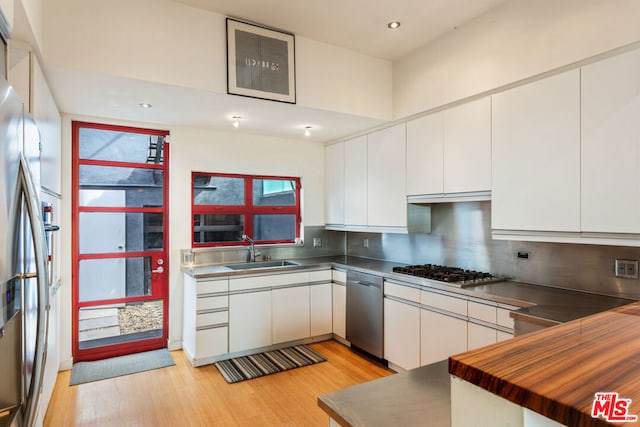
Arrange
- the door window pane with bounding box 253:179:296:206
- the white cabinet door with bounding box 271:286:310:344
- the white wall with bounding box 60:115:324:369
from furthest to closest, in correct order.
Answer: the door window pane with bounding box 253:179:296:206, the white cabinet door with bounding box 271:286:310:344, the white wall with bounding box 60:115:324:369

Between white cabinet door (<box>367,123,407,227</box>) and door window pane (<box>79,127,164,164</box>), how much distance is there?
7.63ft

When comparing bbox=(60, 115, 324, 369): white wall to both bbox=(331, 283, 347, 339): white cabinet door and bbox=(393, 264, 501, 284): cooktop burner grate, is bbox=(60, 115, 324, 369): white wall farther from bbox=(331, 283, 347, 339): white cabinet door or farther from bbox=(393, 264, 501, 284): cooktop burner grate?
bbox=(393, 264, 501, 284): cooktop burner grate

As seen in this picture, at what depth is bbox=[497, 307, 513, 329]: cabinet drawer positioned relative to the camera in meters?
2.36

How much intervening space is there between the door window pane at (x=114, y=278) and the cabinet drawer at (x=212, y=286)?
80cm

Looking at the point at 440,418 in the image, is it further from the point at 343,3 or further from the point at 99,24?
the point at 99,24

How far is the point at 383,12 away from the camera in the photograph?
276 cm

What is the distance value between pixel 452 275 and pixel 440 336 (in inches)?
19.6

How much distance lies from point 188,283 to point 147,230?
0.75 meters

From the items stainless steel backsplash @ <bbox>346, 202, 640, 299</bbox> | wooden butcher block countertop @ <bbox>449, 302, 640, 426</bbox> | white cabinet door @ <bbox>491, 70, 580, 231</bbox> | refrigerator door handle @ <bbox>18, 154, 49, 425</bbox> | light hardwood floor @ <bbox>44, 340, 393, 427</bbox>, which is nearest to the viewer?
wooden butcher block countertop @ <bbox>449, 302, 640, 426</bbox>

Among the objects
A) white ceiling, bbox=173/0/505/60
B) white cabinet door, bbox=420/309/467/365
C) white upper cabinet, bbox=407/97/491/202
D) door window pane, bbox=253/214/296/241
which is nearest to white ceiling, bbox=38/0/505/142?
white ceiling, bbox=173/0/505/60

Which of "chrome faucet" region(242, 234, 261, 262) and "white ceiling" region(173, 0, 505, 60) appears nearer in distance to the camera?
"white ceiling" region(173, 0, 505, 60)

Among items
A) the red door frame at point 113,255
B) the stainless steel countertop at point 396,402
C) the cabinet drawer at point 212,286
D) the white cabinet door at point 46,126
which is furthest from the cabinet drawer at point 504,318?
the red door frame at point 113,255

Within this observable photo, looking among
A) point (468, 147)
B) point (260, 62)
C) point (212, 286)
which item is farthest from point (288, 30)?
point (212, 286)

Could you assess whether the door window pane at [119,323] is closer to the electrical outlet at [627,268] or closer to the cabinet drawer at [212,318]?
the cabinet drawer at [212,318]
